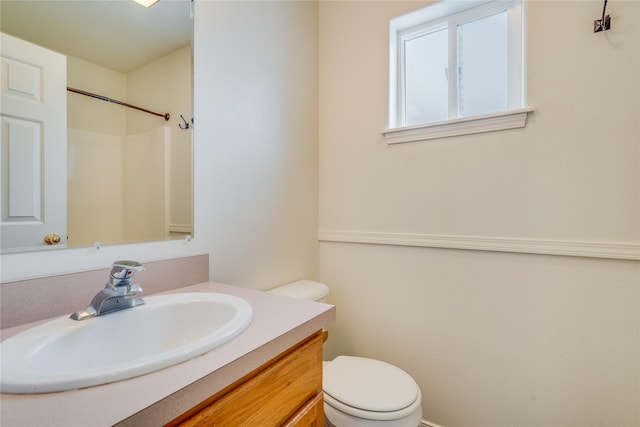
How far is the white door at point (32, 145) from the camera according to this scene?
0.69 metres

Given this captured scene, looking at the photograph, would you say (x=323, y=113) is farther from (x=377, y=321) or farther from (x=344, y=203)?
(x=377, y=321)

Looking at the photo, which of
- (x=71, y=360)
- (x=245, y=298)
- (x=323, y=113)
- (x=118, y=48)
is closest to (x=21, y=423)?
(x=71, y=360)

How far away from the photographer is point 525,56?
1216 millimetres

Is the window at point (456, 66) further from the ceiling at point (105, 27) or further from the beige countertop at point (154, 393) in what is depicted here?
the beige countertop at point (154, 393)

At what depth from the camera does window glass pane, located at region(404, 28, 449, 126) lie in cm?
150

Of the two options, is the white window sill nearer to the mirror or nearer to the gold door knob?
the mirror

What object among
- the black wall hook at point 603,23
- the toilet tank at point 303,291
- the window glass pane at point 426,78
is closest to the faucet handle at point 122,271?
the toilet tank at point 303,291

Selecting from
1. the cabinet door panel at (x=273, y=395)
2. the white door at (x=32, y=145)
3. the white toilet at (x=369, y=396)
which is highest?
the white door at (x=32, y=145)

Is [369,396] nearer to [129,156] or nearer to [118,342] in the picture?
[118,342]

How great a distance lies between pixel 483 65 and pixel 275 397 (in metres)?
1.61

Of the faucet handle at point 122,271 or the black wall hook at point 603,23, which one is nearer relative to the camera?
the faucet handle at point 122,271

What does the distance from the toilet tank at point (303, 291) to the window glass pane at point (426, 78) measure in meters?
1.00

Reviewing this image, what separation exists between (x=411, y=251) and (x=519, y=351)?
1.95 ft

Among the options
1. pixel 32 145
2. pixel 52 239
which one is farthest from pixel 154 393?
pixel 32 145
